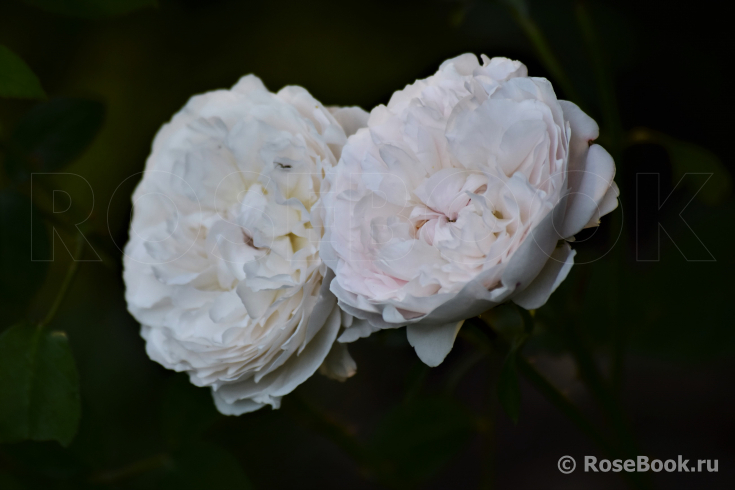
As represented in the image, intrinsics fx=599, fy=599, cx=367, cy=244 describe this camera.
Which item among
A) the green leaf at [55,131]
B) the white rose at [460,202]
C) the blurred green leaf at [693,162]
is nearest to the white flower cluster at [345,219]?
the white rose at [460,202]

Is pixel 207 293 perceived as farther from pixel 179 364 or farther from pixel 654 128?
pixel 654 128

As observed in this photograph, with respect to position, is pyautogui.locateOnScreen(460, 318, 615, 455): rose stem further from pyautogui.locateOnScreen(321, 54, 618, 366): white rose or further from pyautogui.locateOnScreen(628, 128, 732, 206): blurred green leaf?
pyautogui.locateOnScreen(628, 128, 732, 206): blurred green leaf

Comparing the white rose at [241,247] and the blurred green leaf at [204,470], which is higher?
the white rose at [241,247]

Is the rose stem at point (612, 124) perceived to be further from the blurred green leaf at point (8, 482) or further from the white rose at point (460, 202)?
the blurred green leaf at point (8, 482)

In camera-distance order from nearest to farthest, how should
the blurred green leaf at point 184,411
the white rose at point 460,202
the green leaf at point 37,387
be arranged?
the white rose at point 460,202 → the green leaf at point 37,387 → the blurred green leaf at point 184,411

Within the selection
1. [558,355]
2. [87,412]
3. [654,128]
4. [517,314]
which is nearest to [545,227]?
[517,314]

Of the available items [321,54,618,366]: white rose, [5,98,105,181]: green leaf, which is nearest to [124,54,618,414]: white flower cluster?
[321,54,618,366]: white rose

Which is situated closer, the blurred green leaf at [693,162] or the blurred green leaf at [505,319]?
the blurred green leaf at [505,319]

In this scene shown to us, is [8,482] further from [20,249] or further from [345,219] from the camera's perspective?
[345,219]
